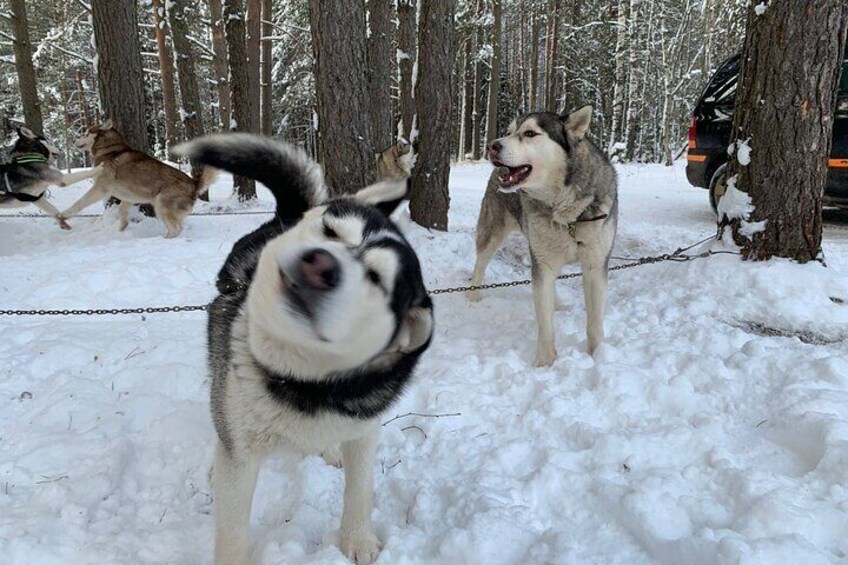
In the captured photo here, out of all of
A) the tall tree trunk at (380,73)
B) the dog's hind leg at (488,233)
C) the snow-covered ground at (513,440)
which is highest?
the tall tree trunk at (380,73)

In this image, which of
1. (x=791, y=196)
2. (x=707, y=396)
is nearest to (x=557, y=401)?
(x=707, y=396)

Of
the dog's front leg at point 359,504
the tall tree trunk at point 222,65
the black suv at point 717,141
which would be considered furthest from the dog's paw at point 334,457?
the tall tree trunk at point 222,65

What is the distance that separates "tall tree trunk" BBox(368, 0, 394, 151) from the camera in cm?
829

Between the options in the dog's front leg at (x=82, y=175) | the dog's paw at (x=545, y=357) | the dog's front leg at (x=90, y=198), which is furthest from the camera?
the dog's front leg at (x=90, y=198)

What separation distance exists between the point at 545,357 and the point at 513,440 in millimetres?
1145

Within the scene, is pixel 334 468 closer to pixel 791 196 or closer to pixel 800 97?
pixel 791 196

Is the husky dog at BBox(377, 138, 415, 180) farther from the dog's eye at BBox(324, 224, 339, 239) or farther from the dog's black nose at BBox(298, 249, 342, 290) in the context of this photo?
the dog's black nose at BBox(298, 249, 342, 290)

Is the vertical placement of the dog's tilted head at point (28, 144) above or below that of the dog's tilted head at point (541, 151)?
above

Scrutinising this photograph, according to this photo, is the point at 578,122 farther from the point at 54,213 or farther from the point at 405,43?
the point at 54,213

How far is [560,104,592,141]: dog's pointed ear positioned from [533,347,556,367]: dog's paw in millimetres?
1617

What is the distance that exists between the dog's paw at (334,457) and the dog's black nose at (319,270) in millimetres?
1652

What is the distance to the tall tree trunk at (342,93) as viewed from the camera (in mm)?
5699

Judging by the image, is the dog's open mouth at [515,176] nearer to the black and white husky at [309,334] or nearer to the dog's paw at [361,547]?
the black and white husky at [309,334]

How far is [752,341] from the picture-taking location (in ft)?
11.9
